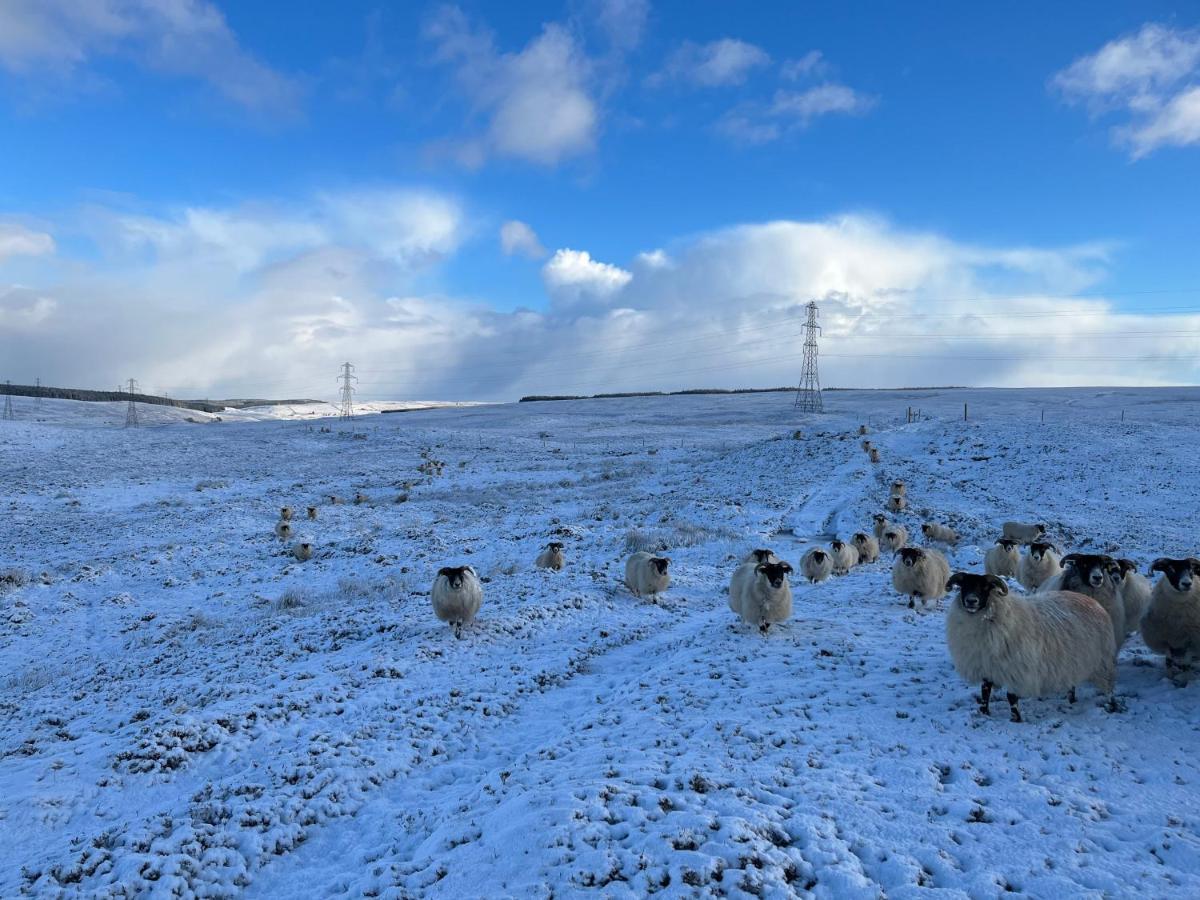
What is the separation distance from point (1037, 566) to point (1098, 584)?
5.76 metres

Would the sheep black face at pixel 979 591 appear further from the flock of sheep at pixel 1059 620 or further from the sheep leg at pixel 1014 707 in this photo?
the sheep leg at pixel 1014 707

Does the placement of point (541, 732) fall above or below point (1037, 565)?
below

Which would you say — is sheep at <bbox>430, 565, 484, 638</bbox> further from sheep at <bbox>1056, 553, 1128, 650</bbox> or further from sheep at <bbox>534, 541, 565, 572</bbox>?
sheep at <bbox>1056, 553, 1128, 650</bbox>

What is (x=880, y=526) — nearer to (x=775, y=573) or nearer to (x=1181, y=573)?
(x=775, y=573)

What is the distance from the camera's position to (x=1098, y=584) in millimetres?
9445

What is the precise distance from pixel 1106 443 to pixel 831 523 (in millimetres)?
20886

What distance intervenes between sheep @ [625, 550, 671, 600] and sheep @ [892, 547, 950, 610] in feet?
17.2

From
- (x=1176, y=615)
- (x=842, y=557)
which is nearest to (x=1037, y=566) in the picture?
(x=842, y=557)

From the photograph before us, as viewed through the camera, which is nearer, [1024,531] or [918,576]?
[918,576]

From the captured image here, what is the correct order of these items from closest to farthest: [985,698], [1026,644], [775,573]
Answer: [1026,644]
[985,698]
[775,573]

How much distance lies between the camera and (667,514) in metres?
28.1

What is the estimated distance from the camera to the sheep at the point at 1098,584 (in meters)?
9.41

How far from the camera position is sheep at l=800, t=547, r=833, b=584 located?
58.2 feet

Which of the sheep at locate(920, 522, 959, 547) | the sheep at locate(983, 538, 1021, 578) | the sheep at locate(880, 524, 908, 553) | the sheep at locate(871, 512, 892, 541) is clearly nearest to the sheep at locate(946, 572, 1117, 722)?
the sheep at locate(983, 538, 1021, 578)
